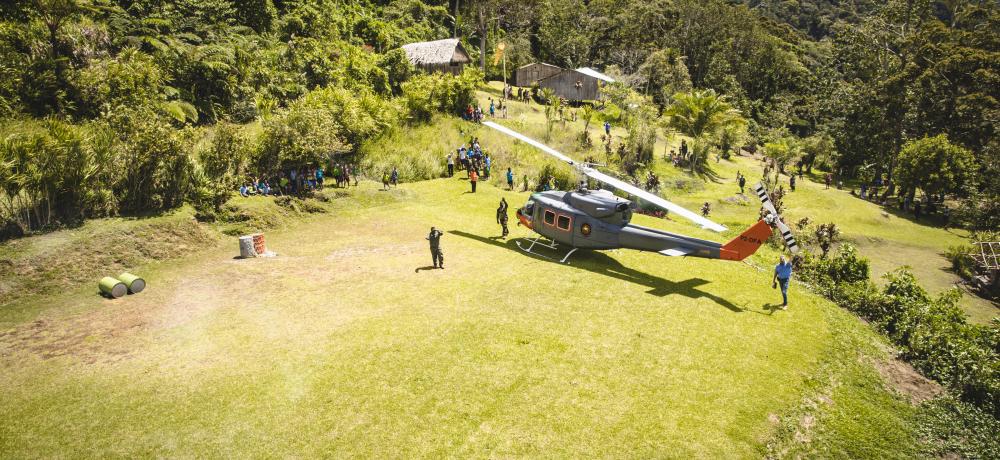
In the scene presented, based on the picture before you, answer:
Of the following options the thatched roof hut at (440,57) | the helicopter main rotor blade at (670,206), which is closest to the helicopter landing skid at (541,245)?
the helicopter main rotor blade at (670,206)

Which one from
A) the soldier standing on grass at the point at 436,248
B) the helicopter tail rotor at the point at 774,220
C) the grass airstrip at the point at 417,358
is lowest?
the grass airstrip at the point at 417,358

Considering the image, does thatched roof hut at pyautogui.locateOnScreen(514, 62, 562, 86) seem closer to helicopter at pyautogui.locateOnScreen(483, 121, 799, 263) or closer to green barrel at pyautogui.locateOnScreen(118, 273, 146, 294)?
helicopter at pyautogui.locateOnScreen(483, 121, 799, 263)

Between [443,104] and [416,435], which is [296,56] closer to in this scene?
[443,104]

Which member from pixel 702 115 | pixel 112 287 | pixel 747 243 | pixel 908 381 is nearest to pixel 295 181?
pixel 112 287

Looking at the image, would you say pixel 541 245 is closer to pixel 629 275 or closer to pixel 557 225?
pixel 557 225

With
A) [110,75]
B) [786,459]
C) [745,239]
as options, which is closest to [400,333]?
[786,459]

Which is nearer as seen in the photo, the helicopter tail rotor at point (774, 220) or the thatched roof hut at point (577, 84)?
the helicopter tail rotor at point (774, 220)

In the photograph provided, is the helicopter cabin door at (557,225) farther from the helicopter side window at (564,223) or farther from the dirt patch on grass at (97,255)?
the dirt patch on grass at (97,255)
